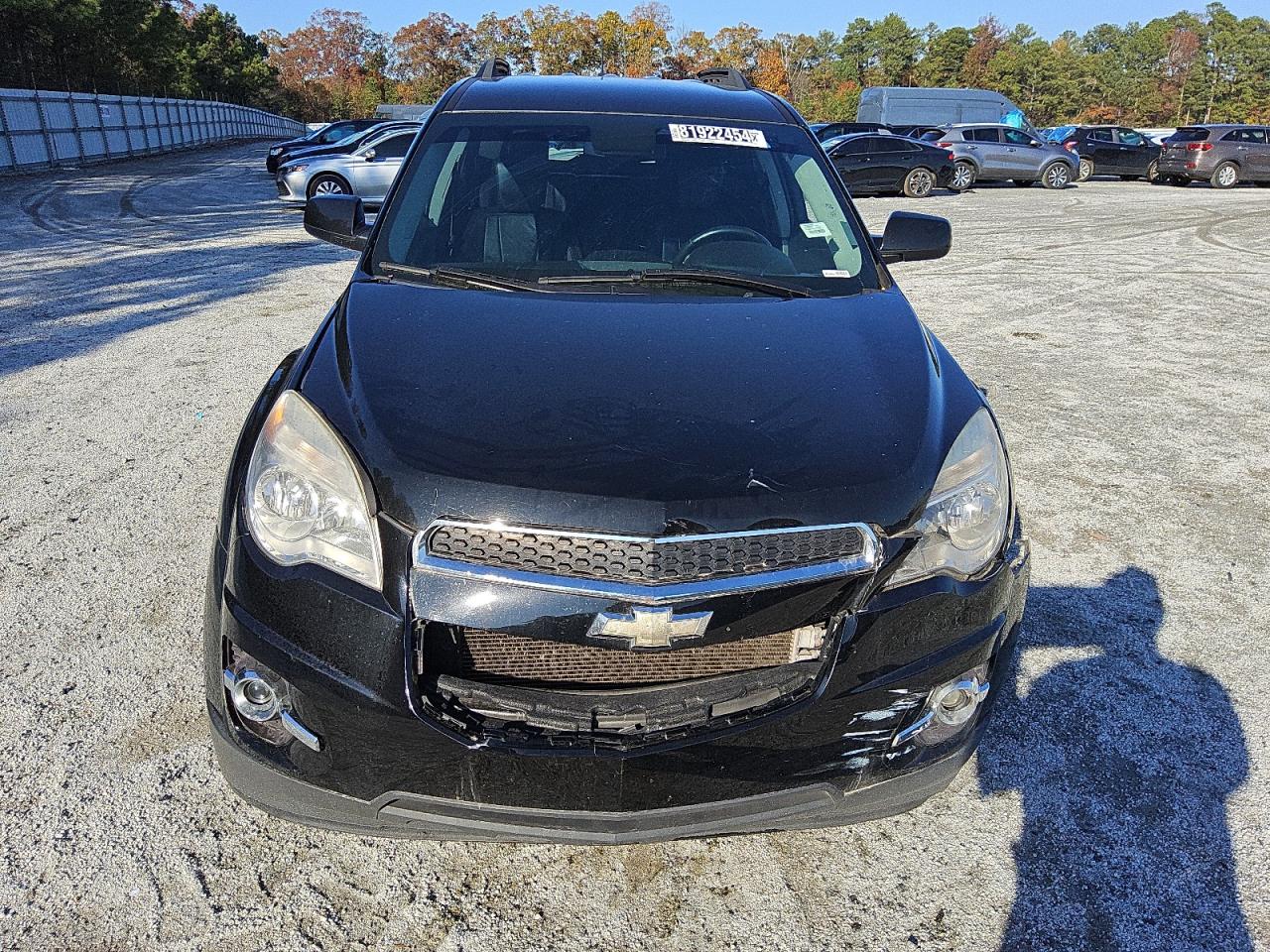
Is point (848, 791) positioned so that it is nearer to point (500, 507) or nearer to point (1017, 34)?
point (500, 507)

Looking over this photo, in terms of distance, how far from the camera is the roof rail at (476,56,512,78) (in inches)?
162

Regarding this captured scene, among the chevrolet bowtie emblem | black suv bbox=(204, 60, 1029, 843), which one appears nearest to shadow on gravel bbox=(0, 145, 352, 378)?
black suv bbox=(204, 60, 1029, 843)

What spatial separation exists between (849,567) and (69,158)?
28214 mm

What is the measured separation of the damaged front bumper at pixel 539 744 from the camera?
5.98 ft

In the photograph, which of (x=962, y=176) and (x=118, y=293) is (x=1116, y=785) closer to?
(x=118, y=293)

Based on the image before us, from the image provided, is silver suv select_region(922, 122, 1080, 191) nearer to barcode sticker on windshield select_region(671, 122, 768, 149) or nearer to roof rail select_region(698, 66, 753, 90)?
roof rail select_region(698, 66, 753, 90)

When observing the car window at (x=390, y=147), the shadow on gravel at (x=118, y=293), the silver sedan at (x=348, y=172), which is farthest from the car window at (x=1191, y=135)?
the shadow on gravel at (x=118, y=293)

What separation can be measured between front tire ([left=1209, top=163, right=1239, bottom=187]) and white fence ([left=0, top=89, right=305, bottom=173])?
2911 cm

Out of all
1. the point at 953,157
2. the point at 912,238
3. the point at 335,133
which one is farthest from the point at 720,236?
the point at 953,157

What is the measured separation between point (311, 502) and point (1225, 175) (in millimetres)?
28596

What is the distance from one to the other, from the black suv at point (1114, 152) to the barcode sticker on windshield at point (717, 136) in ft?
84.6

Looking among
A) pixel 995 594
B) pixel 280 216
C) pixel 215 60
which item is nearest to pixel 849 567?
pixel 995 594

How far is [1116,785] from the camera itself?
2.59 meters

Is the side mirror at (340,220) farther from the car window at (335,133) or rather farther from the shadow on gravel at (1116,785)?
the car window at (335,133)
